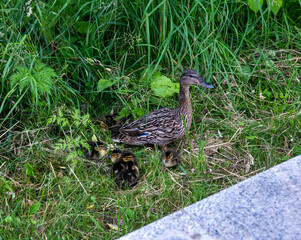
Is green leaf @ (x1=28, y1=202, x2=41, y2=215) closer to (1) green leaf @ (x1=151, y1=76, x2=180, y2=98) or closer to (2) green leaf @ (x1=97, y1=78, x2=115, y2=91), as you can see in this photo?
(2) green leaf @ (x1=97, y1=78, x2=115, y2=91)

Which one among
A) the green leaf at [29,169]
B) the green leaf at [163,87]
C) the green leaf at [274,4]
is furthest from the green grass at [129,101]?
the green leaf at [274,4]

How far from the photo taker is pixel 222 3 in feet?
13.6

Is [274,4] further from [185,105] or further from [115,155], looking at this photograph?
[115,155]

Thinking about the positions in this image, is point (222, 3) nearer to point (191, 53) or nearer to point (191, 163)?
point (191, 53)

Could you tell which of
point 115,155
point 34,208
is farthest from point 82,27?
point 34,208

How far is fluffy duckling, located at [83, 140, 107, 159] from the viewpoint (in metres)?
3.49

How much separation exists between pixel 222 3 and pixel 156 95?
1184 millimetres

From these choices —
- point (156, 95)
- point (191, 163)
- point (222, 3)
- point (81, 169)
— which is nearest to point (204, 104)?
point (156, 95)

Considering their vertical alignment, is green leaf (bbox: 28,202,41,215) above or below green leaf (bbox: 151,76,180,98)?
below

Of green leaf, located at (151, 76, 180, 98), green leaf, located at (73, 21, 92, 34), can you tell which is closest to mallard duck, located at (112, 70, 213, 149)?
green leaf, located at (151, 76, 180, 98)

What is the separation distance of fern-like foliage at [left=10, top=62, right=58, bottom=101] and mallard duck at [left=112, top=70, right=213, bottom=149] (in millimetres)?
843

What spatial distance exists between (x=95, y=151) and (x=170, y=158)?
2.12ft

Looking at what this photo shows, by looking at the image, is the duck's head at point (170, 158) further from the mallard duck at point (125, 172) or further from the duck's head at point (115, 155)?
the duck's head at point (115, 155)

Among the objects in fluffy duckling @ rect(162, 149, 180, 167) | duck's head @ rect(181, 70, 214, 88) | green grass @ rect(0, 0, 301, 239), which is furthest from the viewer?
duck's head @ rect(181, 70, 214, 88)
